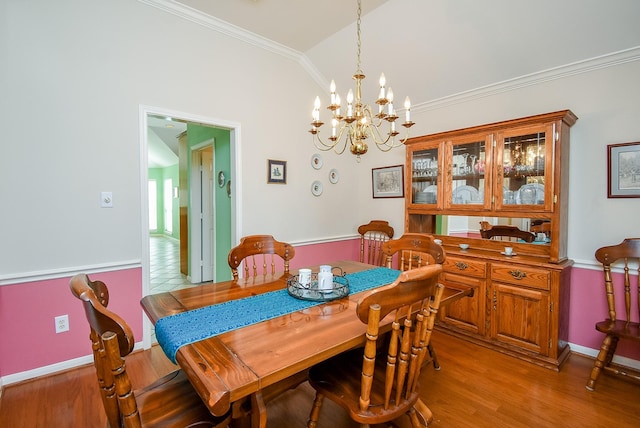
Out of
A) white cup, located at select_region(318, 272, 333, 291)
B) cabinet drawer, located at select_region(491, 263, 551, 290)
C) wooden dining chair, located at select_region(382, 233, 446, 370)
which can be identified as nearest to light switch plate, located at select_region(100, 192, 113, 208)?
white cup, located at select_region(318, 272, 333, 291)

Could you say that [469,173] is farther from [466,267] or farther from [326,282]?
[326,282]

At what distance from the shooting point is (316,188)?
373 cm

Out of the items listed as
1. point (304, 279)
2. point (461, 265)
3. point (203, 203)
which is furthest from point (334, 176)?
point (304, 279)

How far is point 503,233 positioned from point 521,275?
486mm

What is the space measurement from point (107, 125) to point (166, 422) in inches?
86.0

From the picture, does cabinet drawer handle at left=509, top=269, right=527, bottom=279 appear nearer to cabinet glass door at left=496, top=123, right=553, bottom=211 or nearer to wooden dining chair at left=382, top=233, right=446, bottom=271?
cabinet glass door at left=496, top=123, right=553, bottom=211

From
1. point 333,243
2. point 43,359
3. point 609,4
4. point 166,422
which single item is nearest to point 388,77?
point 609,4

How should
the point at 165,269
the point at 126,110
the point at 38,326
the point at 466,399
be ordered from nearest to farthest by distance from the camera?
1. the point at 466,399
2. the point at 38,326
3. the point at 126,110
4. the point at 165,269

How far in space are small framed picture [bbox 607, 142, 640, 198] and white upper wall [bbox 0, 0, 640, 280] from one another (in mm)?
53

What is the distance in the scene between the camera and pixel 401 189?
→ 3.67 metres

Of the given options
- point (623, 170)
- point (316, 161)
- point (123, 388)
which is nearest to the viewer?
point (123, 388)

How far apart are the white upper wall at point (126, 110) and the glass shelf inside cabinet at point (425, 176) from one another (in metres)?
0.48

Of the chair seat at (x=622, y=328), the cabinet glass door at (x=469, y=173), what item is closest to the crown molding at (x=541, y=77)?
the cabinet glass door at (x=469, y=173)

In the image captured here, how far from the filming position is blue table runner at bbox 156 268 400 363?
117 cm
